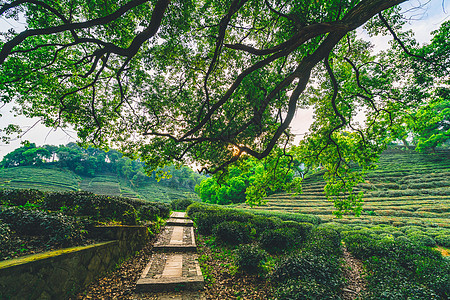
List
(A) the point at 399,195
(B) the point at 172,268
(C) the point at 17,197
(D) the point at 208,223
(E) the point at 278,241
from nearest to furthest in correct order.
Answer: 1. (B) the point at 172,268
2. (C) the point at 17,197
3. (E) the point at 278,241
4. (D) the point at 208,223
5. (A) the point at 399,195

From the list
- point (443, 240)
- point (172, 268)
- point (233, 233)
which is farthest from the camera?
point (443, 240)

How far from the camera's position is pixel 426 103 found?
A: 512 cm

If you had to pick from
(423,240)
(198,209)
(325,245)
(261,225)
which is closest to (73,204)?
(261,225)

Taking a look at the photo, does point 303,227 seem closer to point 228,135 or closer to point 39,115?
point 228,135

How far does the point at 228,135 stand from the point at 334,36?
11.8 ft

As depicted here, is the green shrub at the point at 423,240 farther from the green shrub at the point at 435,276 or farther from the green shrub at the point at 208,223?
the green shrub at the point at 208,223

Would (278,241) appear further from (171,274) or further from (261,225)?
(171,274)

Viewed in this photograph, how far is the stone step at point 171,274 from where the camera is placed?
11.9ft

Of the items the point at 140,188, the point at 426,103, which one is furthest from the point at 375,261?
the point at 140,188

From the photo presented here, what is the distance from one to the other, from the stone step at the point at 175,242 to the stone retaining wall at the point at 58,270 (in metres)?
1.76

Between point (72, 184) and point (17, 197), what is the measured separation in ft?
166

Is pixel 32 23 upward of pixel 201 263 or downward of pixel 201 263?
upward

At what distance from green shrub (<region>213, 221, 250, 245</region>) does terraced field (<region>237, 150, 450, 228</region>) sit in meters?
12.3

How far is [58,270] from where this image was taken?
2.85m
